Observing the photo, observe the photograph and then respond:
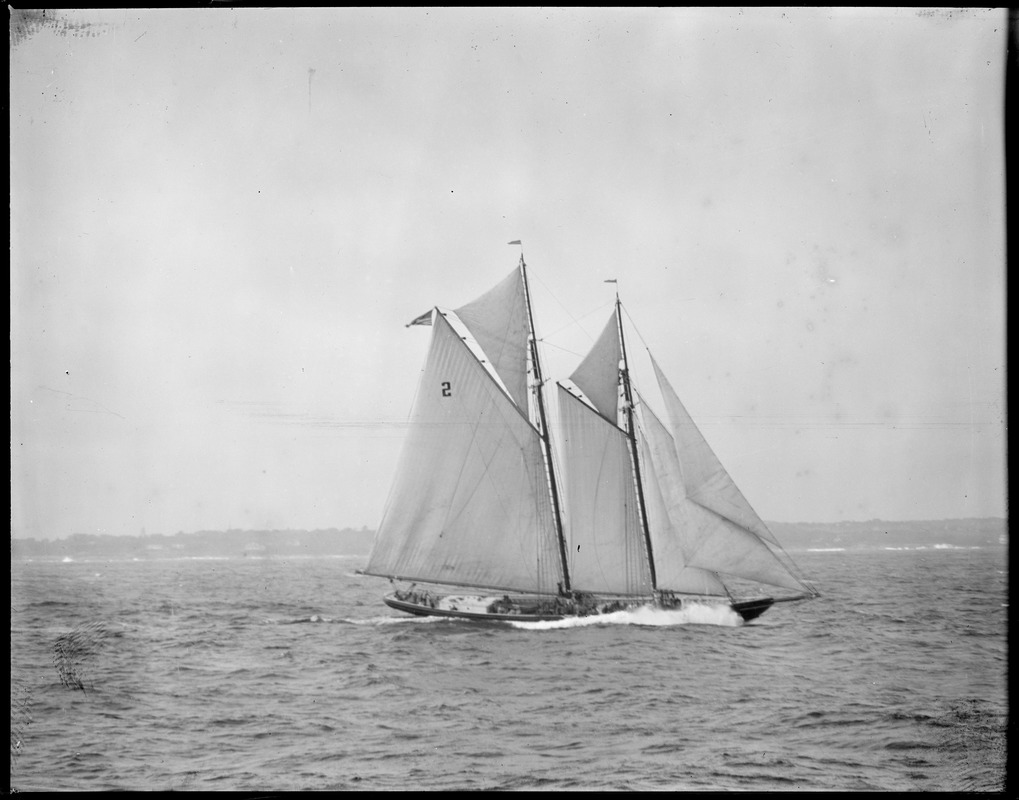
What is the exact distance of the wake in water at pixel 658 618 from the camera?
1748 cm

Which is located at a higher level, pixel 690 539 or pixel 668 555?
pixel 690 539

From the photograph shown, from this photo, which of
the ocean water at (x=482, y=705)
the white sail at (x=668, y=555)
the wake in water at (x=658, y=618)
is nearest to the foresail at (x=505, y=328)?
the white sail at (x=668, y=555)

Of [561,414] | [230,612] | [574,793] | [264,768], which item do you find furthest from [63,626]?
[561,414]

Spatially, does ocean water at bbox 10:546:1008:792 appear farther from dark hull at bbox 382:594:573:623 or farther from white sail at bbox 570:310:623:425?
Result: white sail at bbox 570:310:623:425

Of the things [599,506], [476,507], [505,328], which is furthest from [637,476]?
[505,328]

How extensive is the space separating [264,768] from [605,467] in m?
10.5

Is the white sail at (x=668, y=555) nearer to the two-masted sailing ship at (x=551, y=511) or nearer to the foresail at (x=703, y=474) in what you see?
the two-masted sailing ship at (x=551, y=511)

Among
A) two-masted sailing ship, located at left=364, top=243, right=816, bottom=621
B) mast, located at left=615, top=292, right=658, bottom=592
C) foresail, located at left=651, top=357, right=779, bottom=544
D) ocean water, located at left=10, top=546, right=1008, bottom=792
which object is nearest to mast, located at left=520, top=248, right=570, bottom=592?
two-masted sailing ship, located at left=364, top=243, right=816, bottom=621

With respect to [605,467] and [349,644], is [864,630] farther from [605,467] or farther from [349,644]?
[349,644]

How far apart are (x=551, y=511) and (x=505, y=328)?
4151mm

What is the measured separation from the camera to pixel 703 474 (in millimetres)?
15242

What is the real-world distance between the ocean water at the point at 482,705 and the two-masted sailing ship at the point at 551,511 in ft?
10.9

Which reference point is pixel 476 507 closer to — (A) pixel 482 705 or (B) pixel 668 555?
(B) pixel 668 555

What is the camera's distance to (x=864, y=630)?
545 inches
